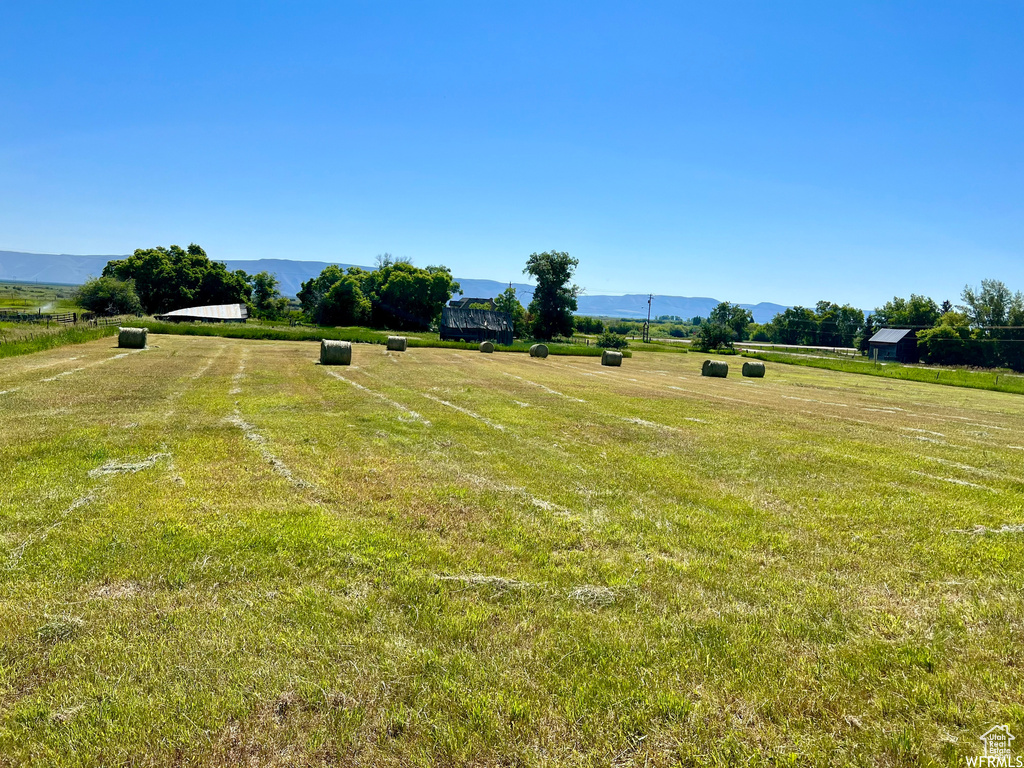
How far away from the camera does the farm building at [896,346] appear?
84.8m

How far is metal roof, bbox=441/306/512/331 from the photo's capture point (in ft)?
263

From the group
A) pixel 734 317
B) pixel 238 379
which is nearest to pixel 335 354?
pixel 238 379

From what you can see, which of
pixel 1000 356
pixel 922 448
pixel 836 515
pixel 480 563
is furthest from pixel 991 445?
pixel 1000 356

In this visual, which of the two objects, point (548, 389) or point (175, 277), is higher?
point (175, 277)

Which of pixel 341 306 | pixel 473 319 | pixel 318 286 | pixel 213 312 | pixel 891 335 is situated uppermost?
pixel 318 286

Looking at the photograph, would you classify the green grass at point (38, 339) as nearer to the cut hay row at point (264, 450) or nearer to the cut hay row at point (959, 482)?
the cut hay row at point (264, 450)

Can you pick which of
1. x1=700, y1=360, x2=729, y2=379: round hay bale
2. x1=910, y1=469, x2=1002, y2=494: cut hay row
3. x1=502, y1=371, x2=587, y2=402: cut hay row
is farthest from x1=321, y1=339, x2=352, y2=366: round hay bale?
x1=910, y1=469, x2=1002, y2=494: cut hay row

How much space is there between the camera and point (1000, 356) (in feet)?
258

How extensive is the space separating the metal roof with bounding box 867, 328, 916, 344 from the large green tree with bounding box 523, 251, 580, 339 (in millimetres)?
53830

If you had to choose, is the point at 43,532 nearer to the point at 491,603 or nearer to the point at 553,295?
the point at 491,603

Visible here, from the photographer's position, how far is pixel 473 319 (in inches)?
3221

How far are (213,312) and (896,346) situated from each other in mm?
115686

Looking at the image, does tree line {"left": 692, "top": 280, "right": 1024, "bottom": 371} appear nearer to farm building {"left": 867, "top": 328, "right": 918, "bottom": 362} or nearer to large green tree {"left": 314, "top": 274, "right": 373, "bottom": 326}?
farm building {"left": 867, "top": 328, "right": 918, "bottom": 362}

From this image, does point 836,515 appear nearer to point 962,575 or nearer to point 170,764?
point 962,575
